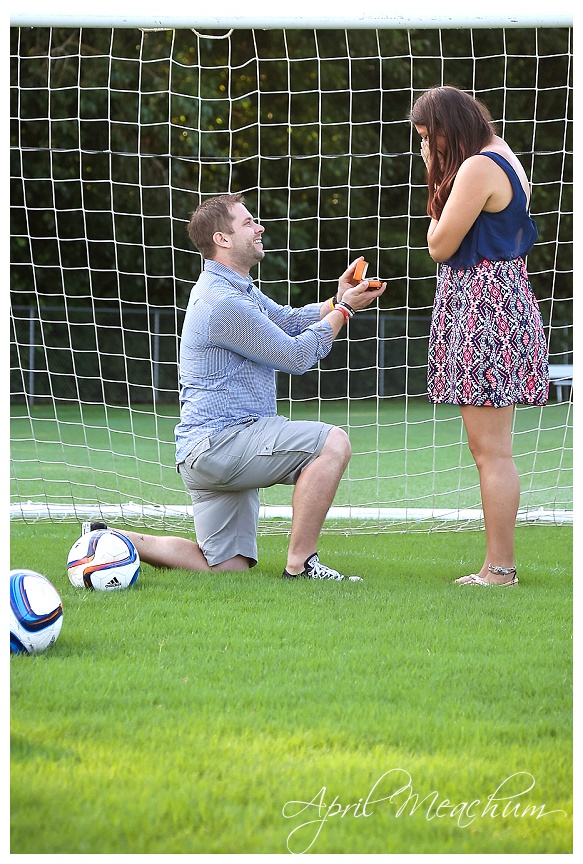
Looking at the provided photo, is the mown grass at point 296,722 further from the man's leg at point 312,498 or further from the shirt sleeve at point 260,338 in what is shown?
the shirt sleeve at point 260,338

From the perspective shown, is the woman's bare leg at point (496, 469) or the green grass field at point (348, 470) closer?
the woman's bare leg at point (496, 469)

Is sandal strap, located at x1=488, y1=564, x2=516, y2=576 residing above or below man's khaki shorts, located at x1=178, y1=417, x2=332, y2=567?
below

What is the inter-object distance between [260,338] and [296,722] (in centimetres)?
213

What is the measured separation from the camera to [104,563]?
12.9 ft

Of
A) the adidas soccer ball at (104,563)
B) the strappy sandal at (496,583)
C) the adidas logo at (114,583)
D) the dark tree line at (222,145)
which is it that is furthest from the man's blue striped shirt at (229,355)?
the dark tree line at (222,145)

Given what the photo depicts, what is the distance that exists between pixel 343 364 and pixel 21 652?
15966 millimetres

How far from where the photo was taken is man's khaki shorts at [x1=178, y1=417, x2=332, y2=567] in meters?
4.18

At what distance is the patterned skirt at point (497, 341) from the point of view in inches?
158

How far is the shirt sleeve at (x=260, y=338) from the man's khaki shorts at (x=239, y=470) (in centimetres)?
26

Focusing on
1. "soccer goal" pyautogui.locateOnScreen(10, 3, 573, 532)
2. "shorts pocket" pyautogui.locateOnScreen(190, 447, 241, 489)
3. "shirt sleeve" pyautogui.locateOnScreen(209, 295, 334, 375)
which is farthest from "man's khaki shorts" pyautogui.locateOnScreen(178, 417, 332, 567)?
"soccer goal" pyautogui.locateOnScreen(10, 3, 573, 532)

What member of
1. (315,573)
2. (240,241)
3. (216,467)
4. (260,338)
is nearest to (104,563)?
(216,467)
